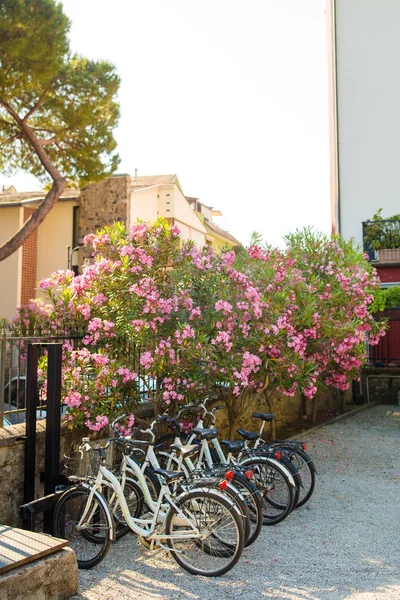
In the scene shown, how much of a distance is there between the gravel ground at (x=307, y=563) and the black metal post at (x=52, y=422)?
86 centimetres

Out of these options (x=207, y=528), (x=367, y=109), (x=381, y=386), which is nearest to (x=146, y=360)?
(x=207, y=528)

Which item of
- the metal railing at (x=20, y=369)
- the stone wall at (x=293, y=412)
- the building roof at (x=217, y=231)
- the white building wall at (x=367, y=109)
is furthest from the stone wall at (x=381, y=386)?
the building roof at (x=217, y=231)

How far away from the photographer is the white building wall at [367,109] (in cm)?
2011

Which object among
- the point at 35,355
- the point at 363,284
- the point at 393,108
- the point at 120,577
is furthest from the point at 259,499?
the point at 393,108

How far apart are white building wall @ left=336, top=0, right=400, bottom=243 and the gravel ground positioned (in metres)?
13.9

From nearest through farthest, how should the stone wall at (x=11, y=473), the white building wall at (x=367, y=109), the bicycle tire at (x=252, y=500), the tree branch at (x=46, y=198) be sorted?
the bicycle tire at (x=252, y=500), the stone wall at (x=11, y=473), the tree branch at (x=46, y=198), the white building wall at (x=367, y=109)

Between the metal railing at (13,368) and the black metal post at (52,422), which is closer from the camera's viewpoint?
the black metal post at (52,422)

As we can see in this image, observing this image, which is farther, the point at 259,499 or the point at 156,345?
the point at 156,345

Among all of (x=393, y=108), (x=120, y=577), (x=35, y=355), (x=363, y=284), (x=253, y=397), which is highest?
(x=393, y=108)

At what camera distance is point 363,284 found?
9484 mm

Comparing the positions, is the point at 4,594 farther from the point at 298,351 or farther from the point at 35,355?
the point at 298,351

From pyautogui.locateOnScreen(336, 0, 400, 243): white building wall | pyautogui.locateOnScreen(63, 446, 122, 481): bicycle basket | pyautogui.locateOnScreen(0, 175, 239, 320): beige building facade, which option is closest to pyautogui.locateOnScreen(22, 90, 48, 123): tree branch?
pyautogui.locateOnScreen(0, 175, 239, 320): beige building facade

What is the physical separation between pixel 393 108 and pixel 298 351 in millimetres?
15587

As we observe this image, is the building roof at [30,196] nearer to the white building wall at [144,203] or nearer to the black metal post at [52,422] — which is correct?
the white building wall at [144,203]
